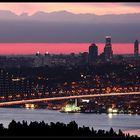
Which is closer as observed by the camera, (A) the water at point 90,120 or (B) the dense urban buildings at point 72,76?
(A) the water at point 90,120

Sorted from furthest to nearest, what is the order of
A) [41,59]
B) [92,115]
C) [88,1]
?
[41,59], [92,115], [88,1]

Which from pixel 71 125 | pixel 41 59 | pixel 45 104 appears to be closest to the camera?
pixel 71 125

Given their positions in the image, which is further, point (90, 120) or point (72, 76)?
point (72, 76)

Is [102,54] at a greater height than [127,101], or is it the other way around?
[102,54]

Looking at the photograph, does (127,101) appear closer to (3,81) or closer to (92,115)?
(92,115)

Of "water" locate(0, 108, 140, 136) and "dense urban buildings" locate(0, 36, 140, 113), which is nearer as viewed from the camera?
"water" locate(0, 108, 140, 136)

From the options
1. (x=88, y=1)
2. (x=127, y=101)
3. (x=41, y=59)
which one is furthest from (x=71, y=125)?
(x=41, y=59)

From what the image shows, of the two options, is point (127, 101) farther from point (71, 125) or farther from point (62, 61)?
point (71, 125)

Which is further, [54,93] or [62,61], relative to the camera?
[62,61]

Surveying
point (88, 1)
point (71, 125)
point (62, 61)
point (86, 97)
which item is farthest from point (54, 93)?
point (88, 1)
